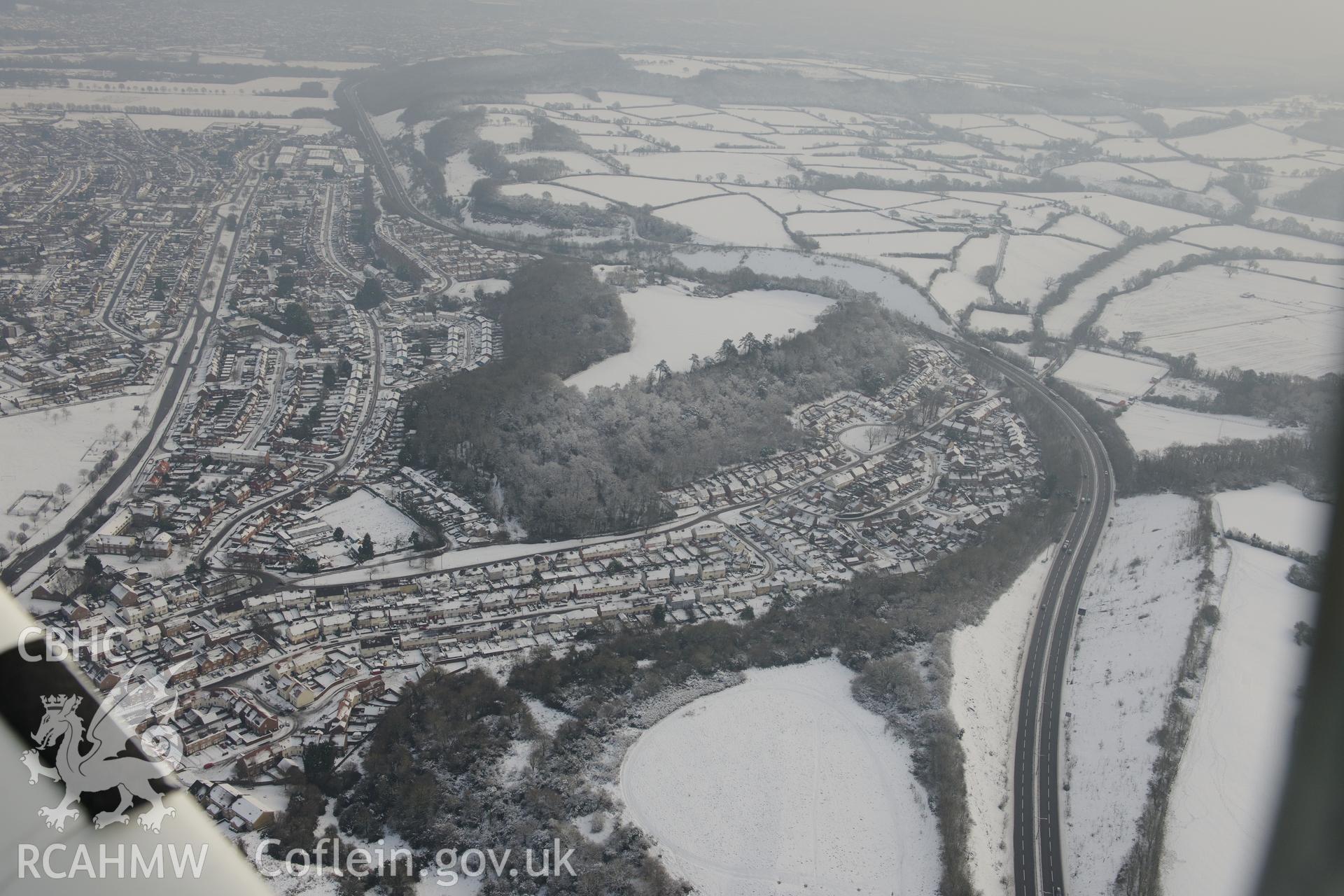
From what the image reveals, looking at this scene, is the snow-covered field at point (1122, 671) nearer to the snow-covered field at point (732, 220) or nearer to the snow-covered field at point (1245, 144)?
the snow-covered field at point (732, 220)

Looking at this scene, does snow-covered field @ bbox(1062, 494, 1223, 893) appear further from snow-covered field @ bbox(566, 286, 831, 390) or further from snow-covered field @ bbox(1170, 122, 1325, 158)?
snow-covered field @ bbox(1170, 122, 1325, 158)

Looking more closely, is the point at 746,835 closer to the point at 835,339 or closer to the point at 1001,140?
the point at 835,339

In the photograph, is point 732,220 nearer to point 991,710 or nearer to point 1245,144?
point 991,710

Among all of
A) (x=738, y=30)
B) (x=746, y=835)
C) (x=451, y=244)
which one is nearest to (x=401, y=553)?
(x=746, y=835)

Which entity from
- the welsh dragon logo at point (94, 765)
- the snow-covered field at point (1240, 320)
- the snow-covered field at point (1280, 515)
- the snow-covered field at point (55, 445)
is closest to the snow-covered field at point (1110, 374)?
the snow-covered field at point (1240, 320)

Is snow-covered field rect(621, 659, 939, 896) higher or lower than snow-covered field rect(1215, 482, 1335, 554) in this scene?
lower

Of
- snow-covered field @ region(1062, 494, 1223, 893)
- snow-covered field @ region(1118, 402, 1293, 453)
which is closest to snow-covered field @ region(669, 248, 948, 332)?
snow-covered field @ region(1118, 402, 1293, 453)
